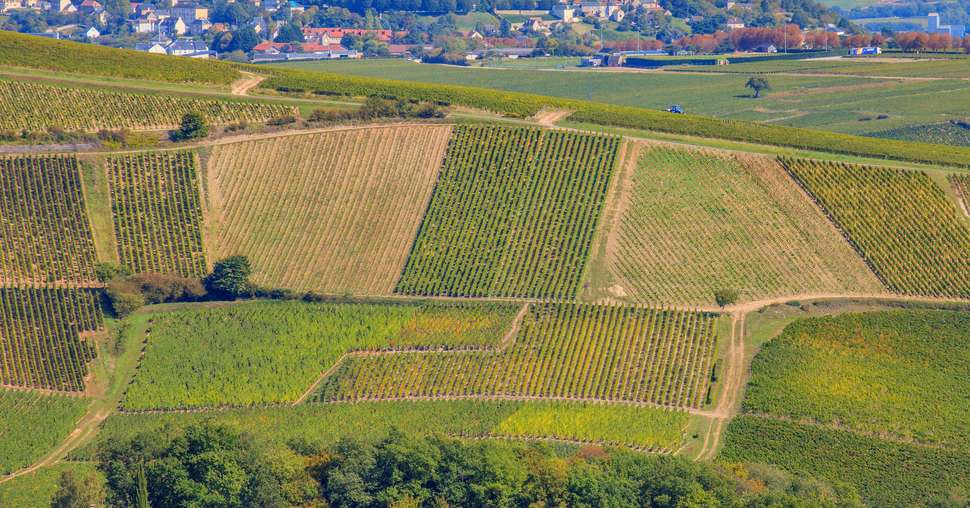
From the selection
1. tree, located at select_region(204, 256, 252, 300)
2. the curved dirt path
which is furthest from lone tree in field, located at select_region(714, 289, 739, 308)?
the curved dirt path

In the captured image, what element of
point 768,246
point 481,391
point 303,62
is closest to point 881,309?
point 768,246

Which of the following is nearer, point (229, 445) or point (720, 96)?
point (229, 445)

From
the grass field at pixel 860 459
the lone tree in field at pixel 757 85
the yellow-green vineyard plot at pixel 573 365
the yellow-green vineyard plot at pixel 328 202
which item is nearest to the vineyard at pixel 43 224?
the yellow-green vineyard plot at pixel 328 202

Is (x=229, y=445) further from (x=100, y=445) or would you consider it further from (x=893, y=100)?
(x=893, y=100)

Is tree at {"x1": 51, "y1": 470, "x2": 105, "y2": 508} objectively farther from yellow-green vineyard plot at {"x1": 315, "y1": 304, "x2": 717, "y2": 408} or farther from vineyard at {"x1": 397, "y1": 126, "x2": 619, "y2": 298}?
vineyard at {"x1": 397, "y1": 126, "x2": 619, "y2": 298}

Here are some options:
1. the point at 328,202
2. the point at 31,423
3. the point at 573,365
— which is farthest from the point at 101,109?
the point at 573,365

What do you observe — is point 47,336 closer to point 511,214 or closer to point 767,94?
point 511,214
